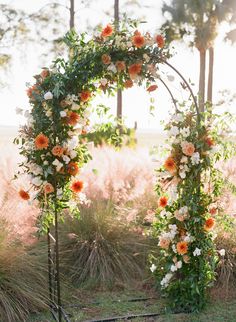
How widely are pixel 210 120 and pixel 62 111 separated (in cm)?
132

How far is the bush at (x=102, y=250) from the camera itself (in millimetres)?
5289

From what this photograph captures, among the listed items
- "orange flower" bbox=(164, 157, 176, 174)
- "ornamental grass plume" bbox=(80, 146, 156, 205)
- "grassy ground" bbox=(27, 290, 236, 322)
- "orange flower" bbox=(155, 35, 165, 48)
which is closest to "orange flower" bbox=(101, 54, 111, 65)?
"orange flower" bbox=(155, 35, 165, 48)

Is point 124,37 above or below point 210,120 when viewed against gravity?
above

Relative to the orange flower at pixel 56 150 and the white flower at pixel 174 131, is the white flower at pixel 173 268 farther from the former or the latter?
the orange flower at pixel 56 150

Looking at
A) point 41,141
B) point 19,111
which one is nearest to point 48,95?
point 41,141

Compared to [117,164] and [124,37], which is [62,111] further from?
[117,164]

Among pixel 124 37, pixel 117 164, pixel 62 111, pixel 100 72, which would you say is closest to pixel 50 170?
pixel 62 111

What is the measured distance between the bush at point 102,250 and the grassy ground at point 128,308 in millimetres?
171

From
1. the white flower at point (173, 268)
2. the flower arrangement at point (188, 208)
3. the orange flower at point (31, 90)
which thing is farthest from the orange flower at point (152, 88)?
the white flower at point (173, 268)

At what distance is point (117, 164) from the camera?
6.29 meters

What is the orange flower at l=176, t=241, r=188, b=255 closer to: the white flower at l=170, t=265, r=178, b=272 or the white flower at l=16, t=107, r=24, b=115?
the white flower at l=170, t=265, r=178, b=272

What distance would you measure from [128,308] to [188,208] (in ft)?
3.81

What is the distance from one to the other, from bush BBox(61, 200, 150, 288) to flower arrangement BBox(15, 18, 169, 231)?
111cm

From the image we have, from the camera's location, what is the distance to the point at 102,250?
5.32 metres
